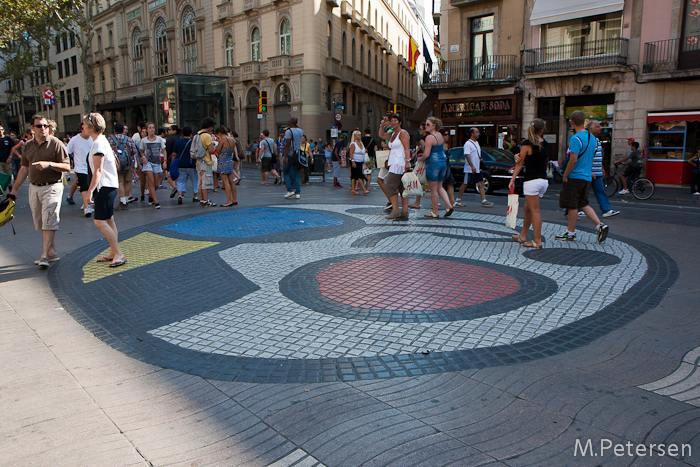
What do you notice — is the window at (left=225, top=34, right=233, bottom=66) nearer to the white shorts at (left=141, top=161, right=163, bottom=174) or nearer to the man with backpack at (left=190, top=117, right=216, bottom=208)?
the white shorts at (left=141, top=161, right=163, bottom=174)

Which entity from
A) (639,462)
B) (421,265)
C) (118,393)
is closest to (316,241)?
(421,265)

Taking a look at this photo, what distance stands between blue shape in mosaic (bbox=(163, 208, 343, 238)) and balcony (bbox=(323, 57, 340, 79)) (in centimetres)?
2533

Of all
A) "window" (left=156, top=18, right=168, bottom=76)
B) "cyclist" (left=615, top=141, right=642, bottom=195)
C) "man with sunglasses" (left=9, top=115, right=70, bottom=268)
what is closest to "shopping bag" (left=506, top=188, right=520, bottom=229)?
"man with sunglasses" (left=9, top=115, right=70, bottom=268)

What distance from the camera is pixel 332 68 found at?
3491 cm

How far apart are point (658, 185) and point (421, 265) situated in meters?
17.2

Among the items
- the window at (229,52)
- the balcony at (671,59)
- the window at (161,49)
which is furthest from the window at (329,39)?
the balcony at (671,59)

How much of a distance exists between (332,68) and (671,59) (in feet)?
68.6

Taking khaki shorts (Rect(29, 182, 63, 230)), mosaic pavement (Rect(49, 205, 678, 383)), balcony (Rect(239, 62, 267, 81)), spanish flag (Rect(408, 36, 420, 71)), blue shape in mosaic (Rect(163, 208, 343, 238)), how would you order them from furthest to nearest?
spanish flag (Rect(408, 36, 420, 71)), balcony (Rect(239, 62, 267, 81)), blue shape in mosaic (Rect(163, 208, 343, 238)), khaki shorts (Rect(29, 182, 63, 230)), mosaic pavement (Rect(49, 205, 678, 383))

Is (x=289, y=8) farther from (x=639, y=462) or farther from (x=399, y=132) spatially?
(x=639, y=462)

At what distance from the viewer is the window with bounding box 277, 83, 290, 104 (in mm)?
34562

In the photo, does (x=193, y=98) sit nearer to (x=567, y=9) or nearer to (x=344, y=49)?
(x=567, y=9)

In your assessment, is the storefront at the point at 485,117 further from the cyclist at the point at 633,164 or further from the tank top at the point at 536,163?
the tank top at the point at 536,163

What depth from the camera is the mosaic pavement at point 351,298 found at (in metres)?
3.65

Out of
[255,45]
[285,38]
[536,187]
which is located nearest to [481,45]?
[285,38]
